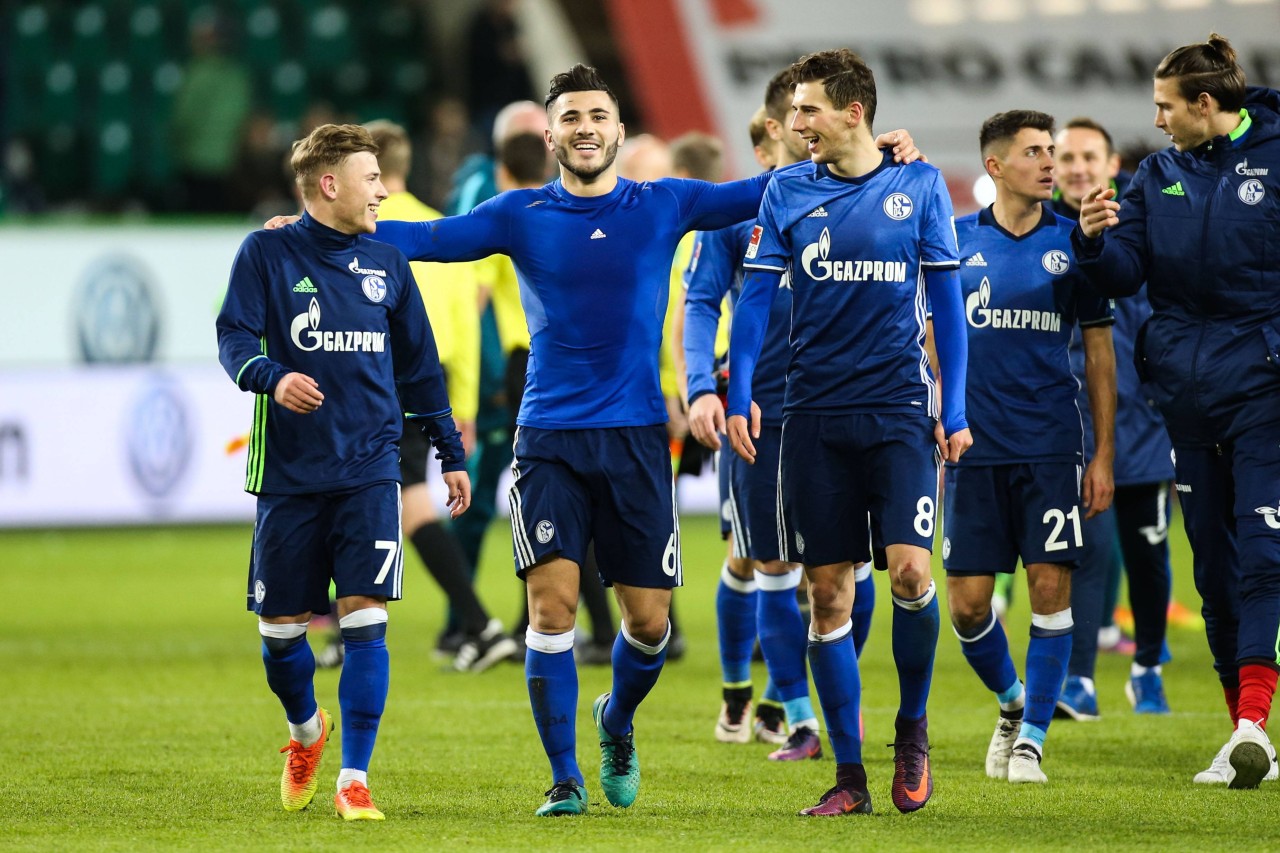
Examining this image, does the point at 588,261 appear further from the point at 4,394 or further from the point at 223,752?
the point at 4,394

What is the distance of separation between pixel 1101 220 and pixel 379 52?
16036 millimetres

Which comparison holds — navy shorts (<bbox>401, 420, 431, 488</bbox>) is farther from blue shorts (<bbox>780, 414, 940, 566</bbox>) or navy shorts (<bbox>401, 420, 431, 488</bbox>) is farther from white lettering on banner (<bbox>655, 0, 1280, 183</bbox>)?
white lettering on banner (<bbox>655, 0, 1280, 183</bbox>)

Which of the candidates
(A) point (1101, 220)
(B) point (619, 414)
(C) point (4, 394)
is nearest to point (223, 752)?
(B) point (619, 414)

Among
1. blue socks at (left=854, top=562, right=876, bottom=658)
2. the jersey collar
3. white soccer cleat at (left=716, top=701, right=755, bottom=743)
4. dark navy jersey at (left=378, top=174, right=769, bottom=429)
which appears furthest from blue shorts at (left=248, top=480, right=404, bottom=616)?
the jersey collar

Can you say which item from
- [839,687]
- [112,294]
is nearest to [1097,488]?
[839,687]

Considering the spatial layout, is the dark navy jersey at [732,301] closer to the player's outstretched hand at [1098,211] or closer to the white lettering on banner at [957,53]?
the player's outstretched hand at [1098,211]

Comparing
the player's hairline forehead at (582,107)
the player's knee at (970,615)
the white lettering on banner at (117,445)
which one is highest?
the player's hairline forehead at (582,107)

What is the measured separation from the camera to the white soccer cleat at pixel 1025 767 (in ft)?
20.2

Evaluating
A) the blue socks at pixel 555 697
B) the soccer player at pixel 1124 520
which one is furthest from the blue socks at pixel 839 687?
the soccer player at pixel 1124 520

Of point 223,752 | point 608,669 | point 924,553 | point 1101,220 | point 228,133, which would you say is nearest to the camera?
point 924,553

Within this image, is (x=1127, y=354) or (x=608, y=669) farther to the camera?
(x=608, y=669)

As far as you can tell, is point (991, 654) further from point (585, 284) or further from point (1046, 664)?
point (585, 284)

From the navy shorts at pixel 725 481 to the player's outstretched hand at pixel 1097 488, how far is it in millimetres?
1339

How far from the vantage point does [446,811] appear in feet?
18.5
